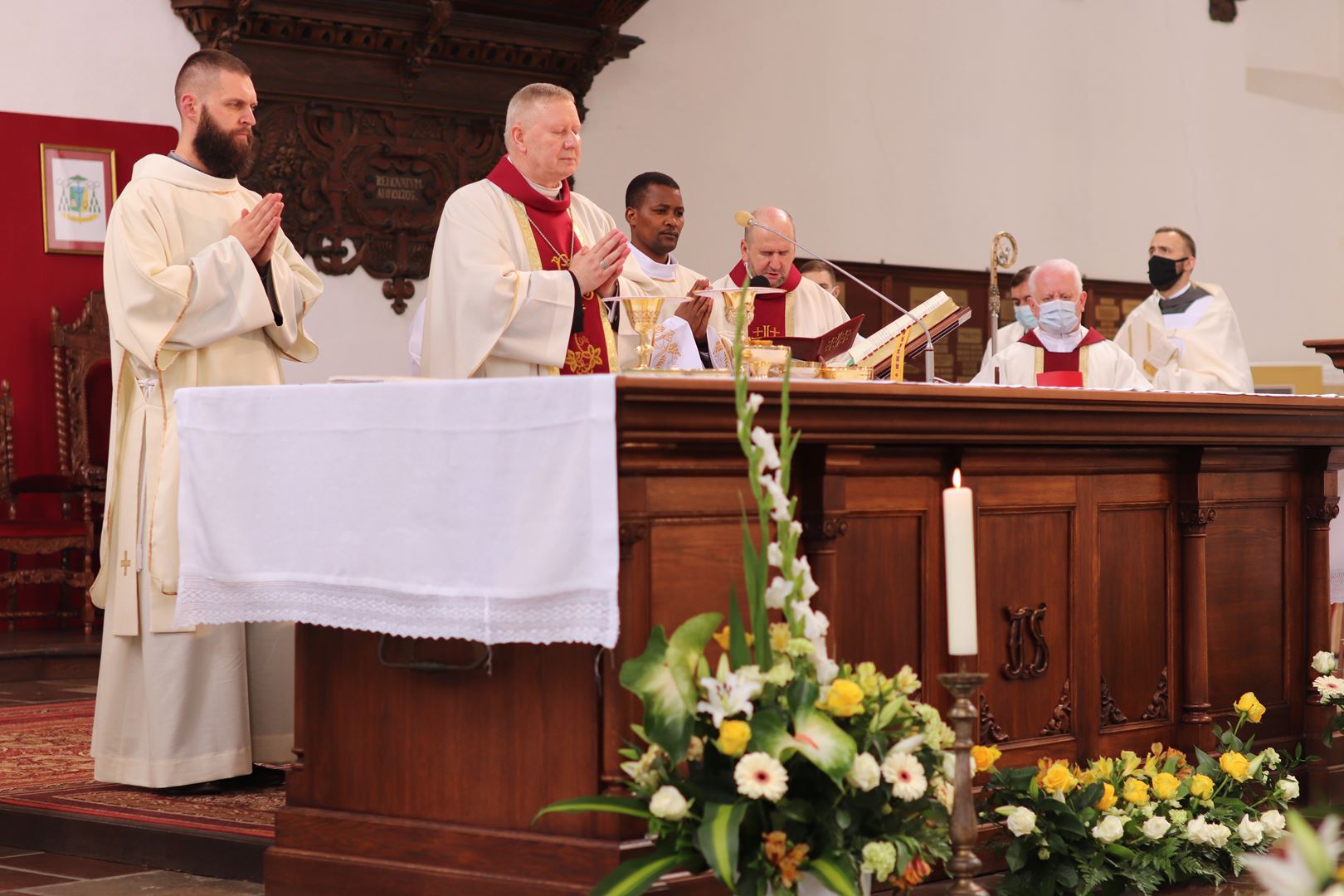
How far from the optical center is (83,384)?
7.72m

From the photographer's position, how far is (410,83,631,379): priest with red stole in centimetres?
412

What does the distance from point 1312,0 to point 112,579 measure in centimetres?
1075

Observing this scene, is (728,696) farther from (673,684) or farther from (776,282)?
(776,282)

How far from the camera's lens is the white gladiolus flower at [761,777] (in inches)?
99.2

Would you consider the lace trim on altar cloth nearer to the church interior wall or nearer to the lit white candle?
the lit white candle

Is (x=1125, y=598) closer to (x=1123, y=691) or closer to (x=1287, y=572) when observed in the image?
(x=1123, y=691)

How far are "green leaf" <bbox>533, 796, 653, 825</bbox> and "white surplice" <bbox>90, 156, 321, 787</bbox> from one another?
200cm

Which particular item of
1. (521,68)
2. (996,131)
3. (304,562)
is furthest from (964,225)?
(304,562)

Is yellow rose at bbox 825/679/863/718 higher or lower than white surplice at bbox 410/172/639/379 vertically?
lower

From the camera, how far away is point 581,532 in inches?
113

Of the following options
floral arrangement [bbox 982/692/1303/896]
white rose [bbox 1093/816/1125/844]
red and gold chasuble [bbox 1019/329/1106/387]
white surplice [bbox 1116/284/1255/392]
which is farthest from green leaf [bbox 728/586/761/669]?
white surplice [bbox 1116/284/1255/392]

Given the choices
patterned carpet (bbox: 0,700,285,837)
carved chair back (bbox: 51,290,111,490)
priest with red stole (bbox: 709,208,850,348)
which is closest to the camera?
patterned carpet (bbox: 0,700,285,837)

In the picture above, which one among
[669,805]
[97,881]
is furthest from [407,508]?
[97,881]

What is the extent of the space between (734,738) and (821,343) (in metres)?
1.47
